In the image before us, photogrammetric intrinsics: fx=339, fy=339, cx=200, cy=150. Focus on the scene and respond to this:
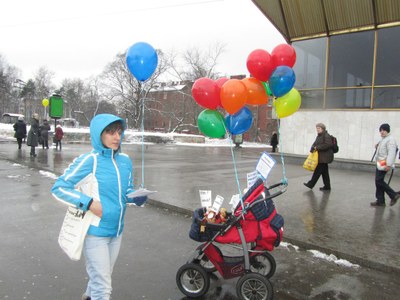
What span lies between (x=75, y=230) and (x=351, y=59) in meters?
15.6

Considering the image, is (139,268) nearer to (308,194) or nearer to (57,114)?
(308,194)

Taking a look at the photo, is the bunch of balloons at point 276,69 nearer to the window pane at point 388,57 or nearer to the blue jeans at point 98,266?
the blue jeans at point 98,266

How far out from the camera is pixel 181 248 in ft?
15.5

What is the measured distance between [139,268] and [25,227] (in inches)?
99.1

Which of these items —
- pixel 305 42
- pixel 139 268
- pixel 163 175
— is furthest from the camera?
pixel 305 42

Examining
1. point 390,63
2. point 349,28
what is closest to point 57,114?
point 349,28

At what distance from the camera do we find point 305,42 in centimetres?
1650

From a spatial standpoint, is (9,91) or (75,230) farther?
(9,91)

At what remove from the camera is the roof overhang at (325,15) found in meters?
13.9

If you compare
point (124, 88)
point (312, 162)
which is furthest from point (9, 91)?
point (312, 162)

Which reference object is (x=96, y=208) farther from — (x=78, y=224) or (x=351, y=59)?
(x=351, y=59)

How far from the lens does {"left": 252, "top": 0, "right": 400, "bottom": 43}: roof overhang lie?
1387 centimetres

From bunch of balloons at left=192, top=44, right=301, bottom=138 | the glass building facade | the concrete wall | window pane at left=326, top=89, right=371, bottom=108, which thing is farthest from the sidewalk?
the glass building facade

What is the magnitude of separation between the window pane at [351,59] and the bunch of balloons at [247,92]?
39.2 ft
